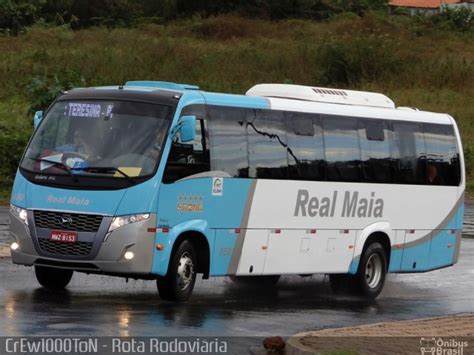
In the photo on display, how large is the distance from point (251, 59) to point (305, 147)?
4213 centimetres

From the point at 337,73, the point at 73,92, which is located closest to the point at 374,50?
the point at 337,73

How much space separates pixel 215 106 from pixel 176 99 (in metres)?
0.80

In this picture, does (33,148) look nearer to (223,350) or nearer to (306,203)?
(306,203)

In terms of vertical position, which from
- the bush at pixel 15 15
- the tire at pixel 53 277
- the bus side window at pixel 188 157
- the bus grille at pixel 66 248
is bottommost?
the tire at pixel 53 277

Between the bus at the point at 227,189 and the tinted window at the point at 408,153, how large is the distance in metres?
0.02

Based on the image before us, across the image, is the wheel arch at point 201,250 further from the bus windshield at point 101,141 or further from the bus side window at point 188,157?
the bus windshield at point 101,141

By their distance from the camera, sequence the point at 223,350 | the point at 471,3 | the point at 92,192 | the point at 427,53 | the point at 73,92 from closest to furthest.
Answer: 1. the point at 223,350
2. the point at 92,192
3. the point at 73,92
4. the point at 427,53
5. the point at 471,3

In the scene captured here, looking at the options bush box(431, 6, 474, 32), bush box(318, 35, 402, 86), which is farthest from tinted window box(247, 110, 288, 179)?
bush box(431, 6, 474, 32)

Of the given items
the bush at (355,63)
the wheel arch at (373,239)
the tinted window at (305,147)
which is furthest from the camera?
the bush at (355,63)

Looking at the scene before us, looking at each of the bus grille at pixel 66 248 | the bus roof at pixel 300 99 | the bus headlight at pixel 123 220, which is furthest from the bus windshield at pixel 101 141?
the bus grille at pixel 66 248

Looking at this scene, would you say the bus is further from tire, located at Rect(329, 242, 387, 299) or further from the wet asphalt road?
the wet asphalt road

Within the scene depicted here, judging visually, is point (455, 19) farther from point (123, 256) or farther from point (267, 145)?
point (123, 256)

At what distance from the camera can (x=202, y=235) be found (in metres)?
16.7

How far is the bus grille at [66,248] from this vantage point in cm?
1572
